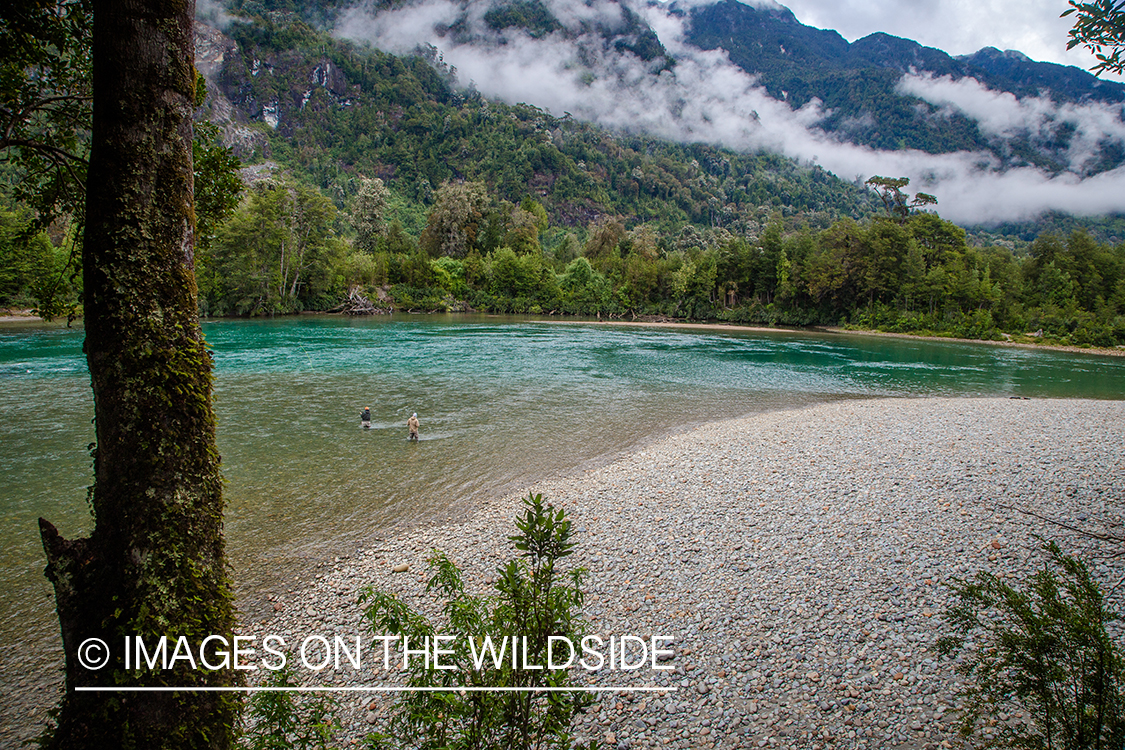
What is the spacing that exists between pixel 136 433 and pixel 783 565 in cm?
754

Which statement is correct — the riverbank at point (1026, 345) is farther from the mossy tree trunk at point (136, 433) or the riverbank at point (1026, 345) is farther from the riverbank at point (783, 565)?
the mossy tree trunk at point (136, 433)

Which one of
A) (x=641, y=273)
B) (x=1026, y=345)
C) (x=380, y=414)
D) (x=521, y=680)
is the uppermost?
(x=641, y=273)

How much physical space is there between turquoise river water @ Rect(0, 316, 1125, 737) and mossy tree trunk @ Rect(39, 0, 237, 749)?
4244mm

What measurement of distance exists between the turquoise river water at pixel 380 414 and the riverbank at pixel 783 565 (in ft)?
5.78

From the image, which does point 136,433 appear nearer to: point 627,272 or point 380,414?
point 380,414

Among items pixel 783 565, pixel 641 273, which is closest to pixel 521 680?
pixel 783 565

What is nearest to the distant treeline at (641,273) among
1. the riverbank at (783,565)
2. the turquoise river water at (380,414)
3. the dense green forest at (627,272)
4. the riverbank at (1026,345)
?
the dense green forest at (627,272)

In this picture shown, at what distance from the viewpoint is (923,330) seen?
206 feet

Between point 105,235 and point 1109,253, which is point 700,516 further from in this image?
point 1109,253

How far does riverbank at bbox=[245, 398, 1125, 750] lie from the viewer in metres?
4.68

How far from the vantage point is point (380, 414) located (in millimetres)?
18031

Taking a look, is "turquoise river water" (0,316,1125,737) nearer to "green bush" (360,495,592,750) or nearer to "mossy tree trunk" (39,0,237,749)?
"mossy tree trunk" (39,0,237,749)

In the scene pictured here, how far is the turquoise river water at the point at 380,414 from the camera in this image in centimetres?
866

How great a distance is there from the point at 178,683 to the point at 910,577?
26.3 feet
